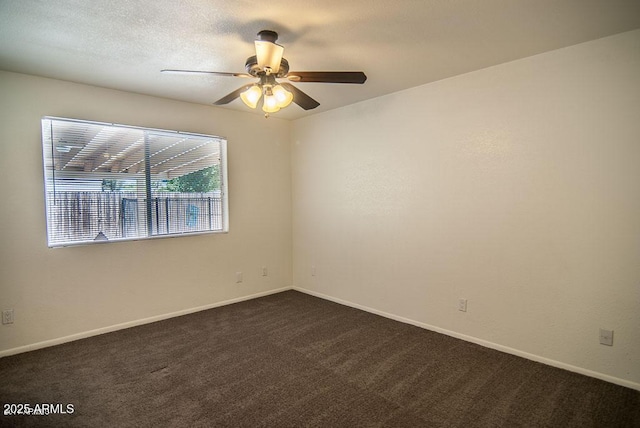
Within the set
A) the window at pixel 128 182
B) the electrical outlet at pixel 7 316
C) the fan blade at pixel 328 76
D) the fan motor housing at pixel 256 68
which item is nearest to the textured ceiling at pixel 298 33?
the fan motor housing at pixel 256 68

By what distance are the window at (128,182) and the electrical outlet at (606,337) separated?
3.87 metres

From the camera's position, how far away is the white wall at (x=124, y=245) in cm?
290

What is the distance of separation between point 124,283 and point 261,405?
2191 mm

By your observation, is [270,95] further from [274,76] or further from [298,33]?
[298,33]

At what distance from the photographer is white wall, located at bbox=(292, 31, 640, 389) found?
2355mm

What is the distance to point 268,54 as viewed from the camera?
1.95m

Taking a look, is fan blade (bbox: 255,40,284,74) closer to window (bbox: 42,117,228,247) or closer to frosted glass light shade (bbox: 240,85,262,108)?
frosted glass light shade (bbox: 240,85,262,108)

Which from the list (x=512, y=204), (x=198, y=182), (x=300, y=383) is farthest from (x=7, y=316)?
(x=512, y=204)

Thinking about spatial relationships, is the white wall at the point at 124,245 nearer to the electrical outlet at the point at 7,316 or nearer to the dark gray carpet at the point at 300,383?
the electrical outlet at the point at 7,316

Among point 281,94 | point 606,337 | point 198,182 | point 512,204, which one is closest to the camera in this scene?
point 281,94

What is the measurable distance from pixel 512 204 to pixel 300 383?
2267 mm

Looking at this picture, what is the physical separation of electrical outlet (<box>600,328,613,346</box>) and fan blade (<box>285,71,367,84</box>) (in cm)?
252

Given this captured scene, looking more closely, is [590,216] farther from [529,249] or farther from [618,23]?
[618,23]

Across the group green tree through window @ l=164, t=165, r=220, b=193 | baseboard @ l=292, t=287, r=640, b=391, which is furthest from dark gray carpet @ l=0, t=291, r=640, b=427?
green tree through window @ l=164, t=165, r=220, b=193
